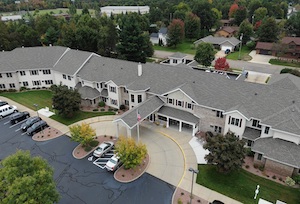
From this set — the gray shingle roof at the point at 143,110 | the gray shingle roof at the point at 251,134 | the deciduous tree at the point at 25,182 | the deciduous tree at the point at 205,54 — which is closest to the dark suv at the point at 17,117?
the gray shingle roof at the point at 143,110

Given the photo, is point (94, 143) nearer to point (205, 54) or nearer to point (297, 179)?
point (297, 179)

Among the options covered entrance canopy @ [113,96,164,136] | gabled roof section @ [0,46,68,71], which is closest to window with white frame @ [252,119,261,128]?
covered entrance canopy @ [113,96,164,136]

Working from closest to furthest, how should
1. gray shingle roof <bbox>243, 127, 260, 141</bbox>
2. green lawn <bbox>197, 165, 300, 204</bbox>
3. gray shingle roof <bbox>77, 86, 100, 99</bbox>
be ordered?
green lawn <bbox>197, 165, 300, 204</bbox> → gray shingle roof <bbox>243, 127, 260, 141</bbox> → gray shingle roof <bbox>77, 86, 100, 99</bbox>

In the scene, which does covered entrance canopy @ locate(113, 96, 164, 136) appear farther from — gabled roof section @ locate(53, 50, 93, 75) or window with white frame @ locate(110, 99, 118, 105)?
gabled roof section @ locate(53, 50, 93, 75)

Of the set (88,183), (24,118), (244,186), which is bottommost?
(88,183)

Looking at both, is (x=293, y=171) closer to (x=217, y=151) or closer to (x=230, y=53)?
(x=217, y=151)

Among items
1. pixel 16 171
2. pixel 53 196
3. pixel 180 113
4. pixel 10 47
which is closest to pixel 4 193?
pixel 16 171

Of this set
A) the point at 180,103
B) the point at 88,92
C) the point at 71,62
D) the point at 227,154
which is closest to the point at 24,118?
the point at 88,92
